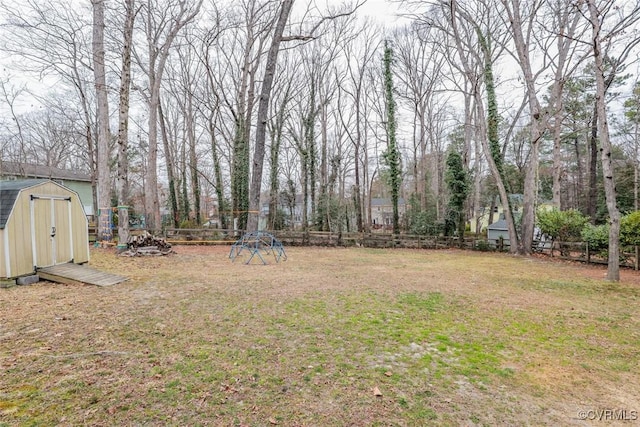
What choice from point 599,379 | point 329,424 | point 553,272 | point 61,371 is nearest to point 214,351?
point 61,371

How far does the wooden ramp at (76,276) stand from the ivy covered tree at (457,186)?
14486mm

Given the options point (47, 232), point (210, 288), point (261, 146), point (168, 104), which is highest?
point (168, 104)

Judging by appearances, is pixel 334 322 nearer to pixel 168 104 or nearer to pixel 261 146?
pixel 261 146

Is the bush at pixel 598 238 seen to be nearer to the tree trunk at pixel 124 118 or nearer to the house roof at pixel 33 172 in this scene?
the tree trunk at pixel 124 118

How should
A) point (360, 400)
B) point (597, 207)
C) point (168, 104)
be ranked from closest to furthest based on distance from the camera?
point (360, 400) < point (597, 207) < point (168, 104)

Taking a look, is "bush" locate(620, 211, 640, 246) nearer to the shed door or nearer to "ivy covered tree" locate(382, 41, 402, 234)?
"ivy covered tree" locate(382, 41, 402, 234)

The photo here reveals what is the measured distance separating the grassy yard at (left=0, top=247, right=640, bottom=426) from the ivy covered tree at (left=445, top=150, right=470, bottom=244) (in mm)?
9599

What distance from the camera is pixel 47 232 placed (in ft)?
19.6

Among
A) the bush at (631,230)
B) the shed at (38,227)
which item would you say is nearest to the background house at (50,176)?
the shed at (38,227)

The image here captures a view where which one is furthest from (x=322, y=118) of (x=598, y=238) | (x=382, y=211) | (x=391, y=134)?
(x=382, y=211)

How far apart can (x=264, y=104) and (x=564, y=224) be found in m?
12.3

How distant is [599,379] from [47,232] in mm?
8762

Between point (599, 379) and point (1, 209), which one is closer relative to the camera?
point (599, 379)

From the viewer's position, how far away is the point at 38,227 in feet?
19.1
